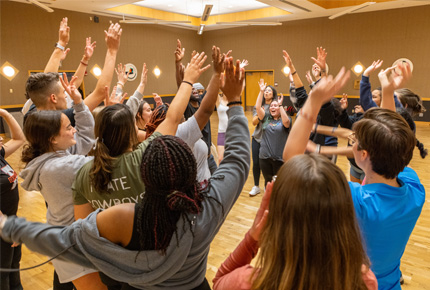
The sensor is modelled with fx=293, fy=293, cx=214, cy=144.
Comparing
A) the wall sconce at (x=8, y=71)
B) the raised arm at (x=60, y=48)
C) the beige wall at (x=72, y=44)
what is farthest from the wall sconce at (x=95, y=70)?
the raised arm at (x=60, y=48)

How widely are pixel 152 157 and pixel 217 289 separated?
1.52 feet

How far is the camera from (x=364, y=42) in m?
11.1

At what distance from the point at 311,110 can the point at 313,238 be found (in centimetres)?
64

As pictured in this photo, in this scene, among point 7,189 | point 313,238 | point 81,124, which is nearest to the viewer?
point 313,238

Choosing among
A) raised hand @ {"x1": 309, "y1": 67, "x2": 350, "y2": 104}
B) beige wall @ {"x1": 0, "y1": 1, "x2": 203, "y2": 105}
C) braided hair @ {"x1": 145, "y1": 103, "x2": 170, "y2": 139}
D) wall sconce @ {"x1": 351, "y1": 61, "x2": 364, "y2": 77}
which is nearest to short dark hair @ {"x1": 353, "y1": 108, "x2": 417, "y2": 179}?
raised hand @ {"x1": 309, "y1": 67, "x2": 350, "y2": 104}

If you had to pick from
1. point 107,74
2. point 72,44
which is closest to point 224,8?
point 72,44

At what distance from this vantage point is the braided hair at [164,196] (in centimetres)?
96

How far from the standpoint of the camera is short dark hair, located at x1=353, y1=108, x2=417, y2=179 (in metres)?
1.13

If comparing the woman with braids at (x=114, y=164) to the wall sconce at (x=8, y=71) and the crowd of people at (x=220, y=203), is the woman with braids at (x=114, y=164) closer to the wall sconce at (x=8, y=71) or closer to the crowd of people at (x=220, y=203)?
the crowd of people at (x=220, y=203)

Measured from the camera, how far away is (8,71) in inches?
363

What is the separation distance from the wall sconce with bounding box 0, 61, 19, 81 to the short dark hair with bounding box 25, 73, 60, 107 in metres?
8.91

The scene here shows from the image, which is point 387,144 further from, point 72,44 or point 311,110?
point 72,44

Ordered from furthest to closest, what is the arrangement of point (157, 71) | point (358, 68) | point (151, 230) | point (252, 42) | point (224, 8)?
point (252, 42), point (157, 71), point (224, 8), point (358, 68), point (151, 230)

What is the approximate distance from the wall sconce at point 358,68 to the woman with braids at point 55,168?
1194 centimetres
